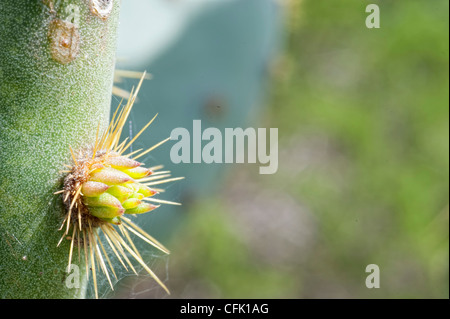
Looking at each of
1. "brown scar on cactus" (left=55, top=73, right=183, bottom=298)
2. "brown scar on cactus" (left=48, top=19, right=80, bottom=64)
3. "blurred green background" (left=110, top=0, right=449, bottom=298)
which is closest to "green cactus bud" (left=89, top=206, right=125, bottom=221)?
"brown scar on cactus" (left=55, top=73, right=183, bottom=298)

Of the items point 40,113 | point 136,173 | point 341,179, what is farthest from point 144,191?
point 341,179

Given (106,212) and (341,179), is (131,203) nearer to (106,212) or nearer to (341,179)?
(106,212)

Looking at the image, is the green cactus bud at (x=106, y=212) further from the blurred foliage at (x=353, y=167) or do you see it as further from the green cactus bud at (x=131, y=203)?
the blurred foliage at (x=353, y=167)

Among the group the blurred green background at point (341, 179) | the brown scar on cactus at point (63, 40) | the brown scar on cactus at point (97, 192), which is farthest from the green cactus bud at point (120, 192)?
the blurred green background at point (341, 179)

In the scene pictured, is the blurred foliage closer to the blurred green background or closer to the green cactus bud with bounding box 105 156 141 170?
the blurred green background

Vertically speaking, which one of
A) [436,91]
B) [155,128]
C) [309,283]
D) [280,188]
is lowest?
[309,283]

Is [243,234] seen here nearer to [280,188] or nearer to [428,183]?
[280,188]

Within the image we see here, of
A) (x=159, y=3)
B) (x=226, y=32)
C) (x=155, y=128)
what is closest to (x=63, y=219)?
(x=155, y=128)
